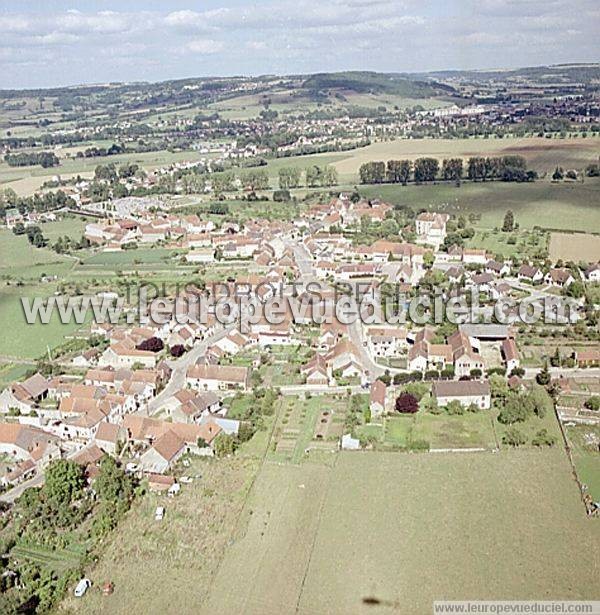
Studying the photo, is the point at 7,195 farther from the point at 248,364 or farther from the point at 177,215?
the point at 248,364

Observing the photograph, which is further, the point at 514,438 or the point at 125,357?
the point at 125,357

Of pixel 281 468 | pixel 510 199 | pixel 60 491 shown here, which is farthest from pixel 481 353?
pixel 510 199

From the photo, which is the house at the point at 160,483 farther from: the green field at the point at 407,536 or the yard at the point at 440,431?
the yard at the point at 440,431

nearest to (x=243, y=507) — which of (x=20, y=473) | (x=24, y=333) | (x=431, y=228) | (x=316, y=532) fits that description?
(x=316, y=532)

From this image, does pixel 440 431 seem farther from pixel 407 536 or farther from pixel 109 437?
pixel 109 437

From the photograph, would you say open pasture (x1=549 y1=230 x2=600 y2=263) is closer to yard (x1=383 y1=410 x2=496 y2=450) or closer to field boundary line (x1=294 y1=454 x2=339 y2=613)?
yard (x1=383 y1=410 x2=496 y2=450)

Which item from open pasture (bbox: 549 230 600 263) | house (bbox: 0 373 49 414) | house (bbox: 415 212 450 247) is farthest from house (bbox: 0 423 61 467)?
open pasture (bbox: 549 230 600 263)
